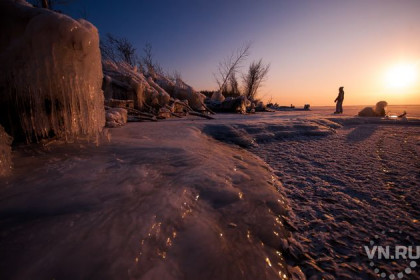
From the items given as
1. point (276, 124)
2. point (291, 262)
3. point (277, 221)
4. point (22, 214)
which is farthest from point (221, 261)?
point (276, 124)

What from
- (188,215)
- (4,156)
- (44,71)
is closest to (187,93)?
(44,71)

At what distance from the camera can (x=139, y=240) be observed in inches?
33.0

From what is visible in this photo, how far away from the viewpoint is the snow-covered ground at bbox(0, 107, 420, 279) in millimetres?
757

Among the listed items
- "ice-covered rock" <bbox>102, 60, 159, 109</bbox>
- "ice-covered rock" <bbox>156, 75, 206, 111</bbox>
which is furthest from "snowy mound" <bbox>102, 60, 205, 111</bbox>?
"ice-covered rock" <bbox>156, 75, 206, 111</bbox>

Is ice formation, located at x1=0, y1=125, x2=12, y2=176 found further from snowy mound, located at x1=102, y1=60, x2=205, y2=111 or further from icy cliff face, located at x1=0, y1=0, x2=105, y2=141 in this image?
snowy mound, located at x1=102, y1=60, x2=205, y2=111

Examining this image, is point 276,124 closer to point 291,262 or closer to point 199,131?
point 199,131

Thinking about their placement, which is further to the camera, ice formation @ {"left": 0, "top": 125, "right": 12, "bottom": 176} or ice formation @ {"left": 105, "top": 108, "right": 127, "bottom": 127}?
ice formation @ {"left": 105, "top": 108, "right": 127, "bottom": 127}

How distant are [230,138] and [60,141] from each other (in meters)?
2.31

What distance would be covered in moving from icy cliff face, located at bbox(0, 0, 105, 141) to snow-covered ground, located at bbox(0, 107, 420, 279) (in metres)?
0.28

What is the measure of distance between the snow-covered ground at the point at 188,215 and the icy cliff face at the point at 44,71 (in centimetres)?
28

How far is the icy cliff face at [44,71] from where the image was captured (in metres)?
1.62

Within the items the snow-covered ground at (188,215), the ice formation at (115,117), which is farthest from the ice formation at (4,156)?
the ice formation at (115,117)

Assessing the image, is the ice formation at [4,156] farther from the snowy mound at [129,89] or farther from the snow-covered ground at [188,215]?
the snowy mound at [129,89]

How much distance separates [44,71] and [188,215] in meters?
1.89
